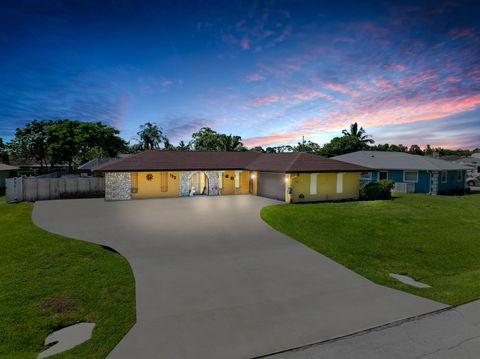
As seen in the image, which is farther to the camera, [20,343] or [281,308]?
[281,308]

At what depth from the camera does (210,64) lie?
20.9 meters

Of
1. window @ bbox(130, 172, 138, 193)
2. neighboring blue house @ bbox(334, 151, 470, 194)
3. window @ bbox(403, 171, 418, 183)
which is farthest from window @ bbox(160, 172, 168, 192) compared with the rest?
window @ bbox(403, 171, 418, 183)

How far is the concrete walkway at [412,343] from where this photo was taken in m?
4.91

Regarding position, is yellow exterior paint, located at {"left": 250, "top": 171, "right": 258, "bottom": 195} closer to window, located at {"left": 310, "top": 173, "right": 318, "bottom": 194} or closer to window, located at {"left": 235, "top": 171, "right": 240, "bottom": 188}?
window, located at {"left": 235, "top": 171, "right": 240, "bottom": 188}

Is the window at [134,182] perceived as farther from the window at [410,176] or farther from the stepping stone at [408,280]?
the window at [410,176]

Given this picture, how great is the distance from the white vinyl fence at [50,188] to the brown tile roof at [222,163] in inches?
97.2

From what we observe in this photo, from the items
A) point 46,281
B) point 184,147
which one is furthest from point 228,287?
point 184,147

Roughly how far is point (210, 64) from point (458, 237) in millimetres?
18355

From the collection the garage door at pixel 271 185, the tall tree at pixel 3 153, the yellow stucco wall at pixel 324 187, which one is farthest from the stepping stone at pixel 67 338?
the tall tree at pixel 3 153

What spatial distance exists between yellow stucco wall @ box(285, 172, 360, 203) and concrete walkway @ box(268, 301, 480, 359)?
16178 millimetres

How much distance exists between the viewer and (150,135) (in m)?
66.5

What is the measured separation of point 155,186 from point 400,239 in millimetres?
18817

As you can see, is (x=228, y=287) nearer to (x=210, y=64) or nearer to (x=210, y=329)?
(x=210, y=329)

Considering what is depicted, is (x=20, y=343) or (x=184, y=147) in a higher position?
(x=184, y=147)
